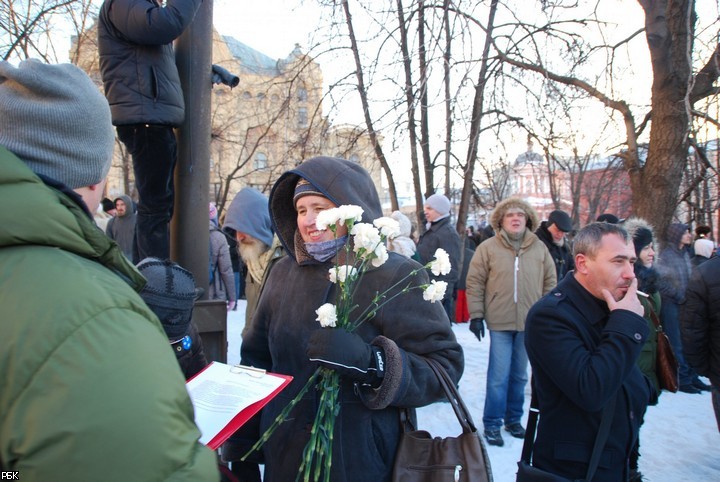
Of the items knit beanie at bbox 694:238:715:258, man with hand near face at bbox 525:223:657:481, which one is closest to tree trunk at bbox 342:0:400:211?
man with hand near face at bbox 525:223:657:481

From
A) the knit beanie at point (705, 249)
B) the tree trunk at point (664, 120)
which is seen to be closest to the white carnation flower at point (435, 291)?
the tree trunk at point (664, 120)

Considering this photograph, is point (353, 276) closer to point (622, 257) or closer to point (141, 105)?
point (622, 257)

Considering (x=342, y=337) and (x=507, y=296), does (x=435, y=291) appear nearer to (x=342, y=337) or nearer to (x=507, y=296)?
(x=342, y=337)

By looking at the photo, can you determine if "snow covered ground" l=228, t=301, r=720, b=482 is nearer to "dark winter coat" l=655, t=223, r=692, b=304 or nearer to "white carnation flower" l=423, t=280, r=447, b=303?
"dark winter coat" l=655, t=223, r=692, b=304

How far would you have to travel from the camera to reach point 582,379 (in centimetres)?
214

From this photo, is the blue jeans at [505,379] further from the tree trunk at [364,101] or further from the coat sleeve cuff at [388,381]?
the tree trunk at [364,101]

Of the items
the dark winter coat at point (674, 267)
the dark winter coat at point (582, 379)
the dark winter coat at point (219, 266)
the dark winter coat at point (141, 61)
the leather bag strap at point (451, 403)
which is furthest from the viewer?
the dark winter coat at point (674, 267)

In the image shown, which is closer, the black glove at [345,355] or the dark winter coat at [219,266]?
the black glove at [345,355]

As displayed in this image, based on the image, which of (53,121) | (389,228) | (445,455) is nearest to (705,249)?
(445,455)

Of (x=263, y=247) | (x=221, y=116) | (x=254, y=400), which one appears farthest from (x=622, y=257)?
(x=221, y=116)

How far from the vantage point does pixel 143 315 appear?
0.85 metres

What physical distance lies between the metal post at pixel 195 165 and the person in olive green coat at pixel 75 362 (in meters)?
2.56

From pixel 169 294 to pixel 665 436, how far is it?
16.6 feet

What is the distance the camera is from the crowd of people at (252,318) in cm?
73
